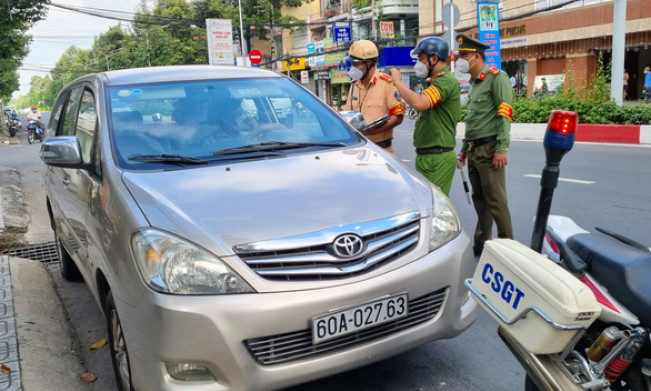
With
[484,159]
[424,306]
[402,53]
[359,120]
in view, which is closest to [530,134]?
[484,159]

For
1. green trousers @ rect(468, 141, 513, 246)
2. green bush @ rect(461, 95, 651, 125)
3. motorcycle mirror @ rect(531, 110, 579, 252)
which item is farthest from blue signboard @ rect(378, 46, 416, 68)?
motorcycle mirror @ rect(531, 110, 579, 252)

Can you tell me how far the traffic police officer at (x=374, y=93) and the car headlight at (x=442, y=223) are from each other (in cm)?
217

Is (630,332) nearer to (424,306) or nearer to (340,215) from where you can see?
(424,306)

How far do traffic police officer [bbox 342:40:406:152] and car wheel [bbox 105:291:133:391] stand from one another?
9.27ft

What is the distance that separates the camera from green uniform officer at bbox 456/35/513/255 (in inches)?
182

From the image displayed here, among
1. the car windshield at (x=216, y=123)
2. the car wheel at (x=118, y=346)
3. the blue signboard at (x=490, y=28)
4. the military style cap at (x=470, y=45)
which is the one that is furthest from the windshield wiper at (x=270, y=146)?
the blue signboard at (x=490, y=28)

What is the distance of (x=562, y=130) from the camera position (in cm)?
235

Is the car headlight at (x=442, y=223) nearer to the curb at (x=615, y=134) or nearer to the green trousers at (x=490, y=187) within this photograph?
the green trousers at (x=490, y=187)

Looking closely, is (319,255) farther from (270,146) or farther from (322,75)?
(322,75)

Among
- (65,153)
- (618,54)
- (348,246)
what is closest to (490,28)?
(618,54)

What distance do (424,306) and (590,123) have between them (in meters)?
12.2

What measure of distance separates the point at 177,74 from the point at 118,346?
1802mm

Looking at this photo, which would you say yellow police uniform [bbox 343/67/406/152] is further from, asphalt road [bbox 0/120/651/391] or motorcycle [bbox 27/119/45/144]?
motorcycle [bbox 27/119/45/144]

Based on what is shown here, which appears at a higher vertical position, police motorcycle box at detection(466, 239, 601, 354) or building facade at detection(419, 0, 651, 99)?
building facade at detection(419, 0, 651, 99)
